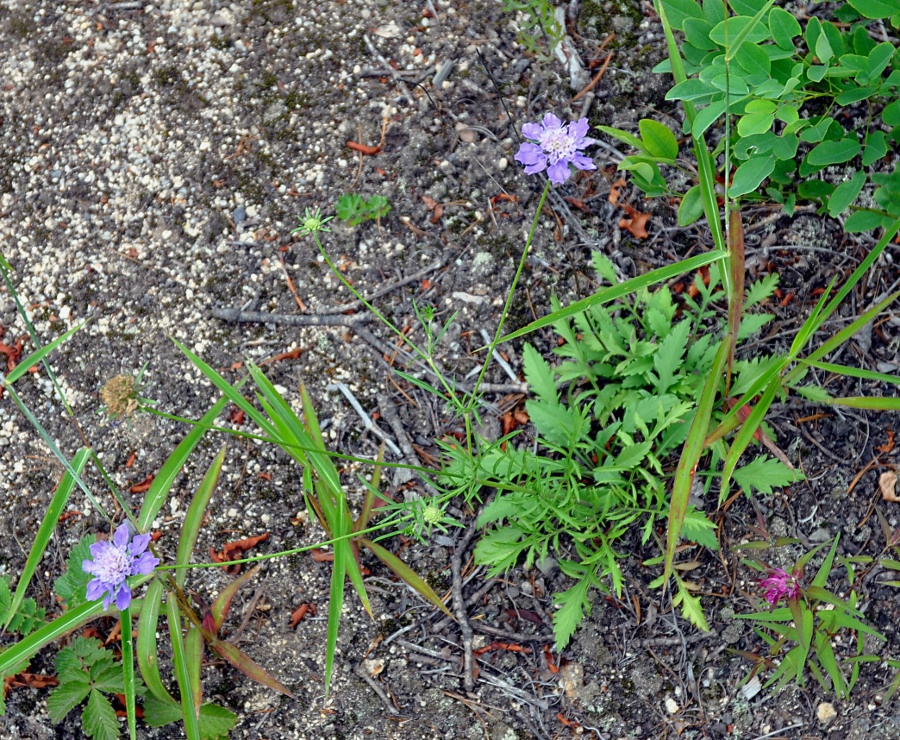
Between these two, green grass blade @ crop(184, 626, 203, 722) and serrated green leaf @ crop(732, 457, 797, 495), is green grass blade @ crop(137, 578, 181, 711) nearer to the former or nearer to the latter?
green grass blade @ crop(184, 626, 203, 722)

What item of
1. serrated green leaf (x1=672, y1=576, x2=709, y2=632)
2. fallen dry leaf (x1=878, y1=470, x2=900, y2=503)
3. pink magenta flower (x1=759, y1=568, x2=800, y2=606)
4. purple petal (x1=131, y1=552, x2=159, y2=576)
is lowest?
fallen dry leaf (x1=878, y1=470, x2=900, y2=503)

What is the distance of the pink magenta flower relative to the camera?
1.73 m

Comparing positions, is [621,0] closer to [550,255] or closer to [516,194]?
[516,194]

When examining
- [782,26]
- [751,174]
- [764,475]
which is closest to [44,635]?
[764,475]

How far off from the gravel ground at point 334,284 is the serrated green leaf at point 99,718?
0.67 feet

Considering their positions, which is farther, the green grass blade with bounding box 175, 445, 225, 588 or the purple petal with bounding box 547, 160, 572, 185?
the green grass blade with bounding box 175, 445, 225, 588

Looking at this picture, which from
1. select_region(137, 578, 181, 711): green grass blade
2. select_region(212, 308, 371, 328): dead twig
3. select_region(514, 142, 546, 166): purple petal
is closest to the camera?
select_region(514, 142, 546, 166): purple petal

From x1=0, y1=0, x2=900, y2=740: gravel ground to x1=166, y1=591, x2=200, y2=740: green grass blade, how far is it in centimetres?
38

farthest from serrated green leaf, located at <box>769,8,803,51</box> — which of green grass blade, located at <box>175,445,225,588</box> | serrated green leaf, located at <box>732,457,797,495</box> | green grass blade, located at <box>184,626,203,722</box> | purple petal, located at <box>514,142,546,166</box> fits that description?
green grass blade, located at <box>184,626,203,722</box>

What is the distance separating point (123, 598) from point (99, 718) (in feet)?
2.18

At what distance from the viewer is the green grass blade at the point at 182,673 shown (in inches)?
60.8

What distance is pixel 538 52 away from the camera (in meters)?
2.18

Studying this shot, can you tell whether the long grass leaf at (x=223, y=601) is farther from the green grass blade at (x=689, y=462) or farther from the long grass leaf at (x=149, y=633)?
the green grass blade at (x=689, y=462)

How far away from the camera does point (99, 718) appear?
1875 millimetres
